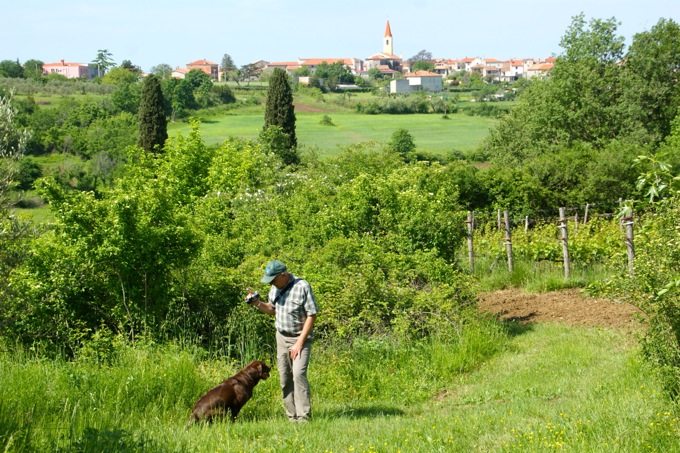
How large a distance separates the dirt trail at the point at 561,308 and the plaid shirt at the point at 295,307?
7253 mm

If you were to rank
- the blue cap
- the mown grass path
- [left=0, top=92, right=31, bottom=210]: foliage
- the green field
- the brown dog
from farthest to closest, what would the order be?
1. the green field
2. the blue cap
3. the brown dog
4. the mown grass path
5. [left=0, top=92, right=31, bottom=210]: foliage

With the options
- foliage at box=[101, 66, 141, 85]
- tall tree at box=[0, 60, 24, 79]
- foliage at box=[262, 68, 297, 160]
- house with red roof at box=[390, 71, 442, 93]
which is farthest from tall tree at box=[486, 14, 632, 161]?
house with red roof at box=[390, 71, 442, 93]

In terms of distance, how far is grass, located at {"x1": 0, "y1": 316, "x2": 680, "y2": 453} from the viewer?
675cm

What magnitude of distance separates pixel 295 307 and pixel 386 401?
2.61 m

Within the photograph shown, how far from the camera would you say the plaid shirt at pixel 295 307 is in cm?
849

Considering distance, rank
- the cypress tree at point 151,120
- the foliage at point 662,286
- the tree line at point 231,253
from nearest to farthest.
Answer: the foliage at point 662,286
the tree line at point 231,253
the cypress tree at point 151,120

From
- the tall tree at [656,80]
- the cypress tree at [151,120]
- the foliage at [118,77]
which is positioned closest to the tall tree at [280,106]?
the cypress tree at [151,120]

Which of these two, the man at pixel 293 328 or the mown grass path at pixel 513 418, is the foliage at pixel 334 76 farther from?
the man at pixel 293 328

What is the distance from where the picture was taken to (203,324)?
40.9 ft

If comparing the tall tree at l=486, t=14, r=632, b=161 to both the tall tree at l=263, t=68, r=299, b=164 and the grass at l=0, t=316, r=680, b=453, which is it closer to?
the tall tree at l=263, t=68, r=299, b=164

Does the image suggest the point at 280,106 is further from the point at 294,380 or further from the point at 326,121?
the point at 294,380

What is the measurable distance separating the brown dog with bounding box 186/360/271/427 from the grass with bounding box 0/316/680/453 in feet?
1.06

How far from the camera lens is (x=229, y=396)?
834cm

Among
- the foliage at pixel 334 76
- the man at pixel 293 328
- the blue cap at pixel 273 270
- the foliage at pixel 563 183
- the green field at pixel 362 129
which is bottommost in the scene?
the green field at pixel 362 129
